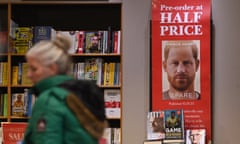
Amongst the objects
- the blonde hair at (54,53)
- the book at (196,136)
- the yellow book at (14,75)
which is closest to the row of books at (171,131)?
the book at (196,136)

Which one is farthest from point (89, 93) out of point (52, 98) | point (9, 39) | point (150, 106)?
point (9, 39)

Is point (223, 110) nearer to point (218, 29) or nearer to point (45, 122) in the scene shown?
point (218, 29)

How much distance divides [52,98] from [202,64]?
2.43 m

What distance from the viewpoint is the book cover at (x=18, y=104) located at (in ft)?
13.8

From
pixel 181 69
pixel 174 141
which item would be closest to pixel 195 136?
pixel 174 141

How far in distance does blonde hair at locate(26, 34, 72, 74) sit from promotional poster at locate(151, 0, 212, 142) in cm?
216

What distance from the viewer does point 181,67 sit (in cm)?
401

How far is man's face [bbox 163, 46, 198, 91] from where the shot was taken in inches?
158

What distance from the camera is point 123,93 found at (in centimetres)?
411

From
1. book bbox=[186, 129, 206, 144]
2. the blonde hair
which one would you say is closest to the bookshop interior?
book bbox=[186, 129, 206, 144]

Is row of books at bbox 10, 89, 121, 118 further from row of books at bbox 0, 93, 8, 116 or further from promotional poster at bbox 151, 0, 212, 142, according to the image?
promotional poster at bbox 151, 0, 212, 142

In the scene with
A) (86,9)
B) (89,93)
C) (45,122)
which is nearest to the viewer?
(45,122)

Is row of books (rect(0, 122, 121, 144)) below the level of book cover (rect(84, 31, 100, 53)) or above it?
below

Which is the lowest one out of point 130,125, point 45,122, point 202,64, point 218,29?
point 130,125
